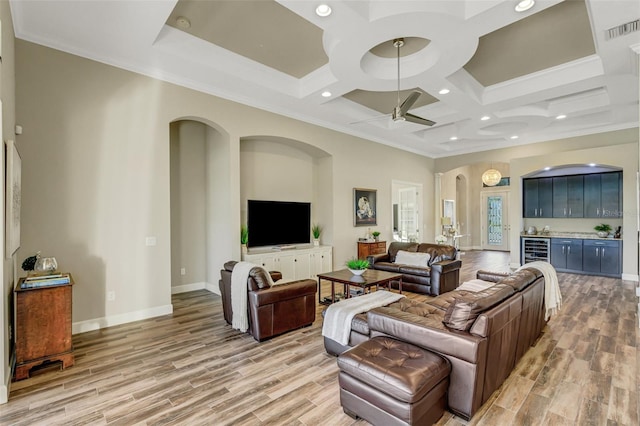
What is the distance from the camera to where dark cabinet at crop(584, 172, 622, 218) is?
7.00 m

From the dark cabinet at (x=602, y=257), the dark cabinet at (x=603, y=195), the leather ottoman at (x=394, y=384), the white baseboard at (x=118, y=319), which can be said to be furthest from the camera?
the dark cabinet at (x=603, y=195)

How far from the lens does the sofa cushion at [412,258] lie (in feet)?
18.6

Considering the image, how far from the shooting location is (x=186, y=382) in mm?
2697

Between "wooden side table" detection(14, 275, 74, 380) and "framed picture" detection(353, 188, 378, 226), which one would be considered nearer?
"wooden side table" detection(14, 275, 74, 380)

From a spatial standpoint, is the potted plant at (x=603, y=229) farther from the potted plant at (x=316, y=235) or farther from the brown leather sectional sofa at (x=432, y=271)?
the potted plant at (x=316, y=235)

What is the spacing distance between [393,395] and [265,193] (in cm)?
488

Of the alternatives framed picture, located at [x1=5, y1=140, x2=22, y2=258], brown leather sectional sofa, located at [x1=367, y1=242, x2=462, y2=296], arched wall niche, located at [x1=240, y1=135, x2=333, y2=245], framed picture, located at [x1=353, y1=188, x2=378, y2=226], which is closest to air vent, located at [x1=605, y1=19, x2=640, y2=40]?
brown leather sectional sofa, located at [x1=367, y1=242, x2=462, y2=296]

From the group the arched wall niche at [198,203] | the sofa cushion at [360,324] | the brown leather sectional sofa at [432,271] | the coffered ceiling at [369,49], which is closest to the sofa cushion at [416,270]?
the brown leather sectional sofa at [432,271]

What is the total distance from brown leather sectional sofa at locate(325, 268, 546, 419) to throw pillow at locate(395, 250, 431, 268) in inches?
106

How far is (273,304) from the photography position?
11.7ft

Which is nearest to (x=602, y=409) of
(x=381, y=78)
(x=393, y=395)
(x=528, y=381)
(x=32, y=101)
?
(x=528, y=381)

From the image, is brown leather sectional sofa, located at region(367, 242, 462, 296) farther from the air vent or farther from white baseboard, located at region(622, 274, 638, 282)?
white baseboard, located at region(622, 274, 638, 282)

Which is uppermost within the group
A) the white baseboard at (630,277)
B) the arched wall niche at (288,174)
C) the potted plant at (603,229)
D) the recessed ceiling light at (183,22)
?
the recessed ceiling light at (183,22)

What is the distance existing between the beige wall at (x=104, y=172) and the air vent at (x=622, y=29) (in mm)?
4862
